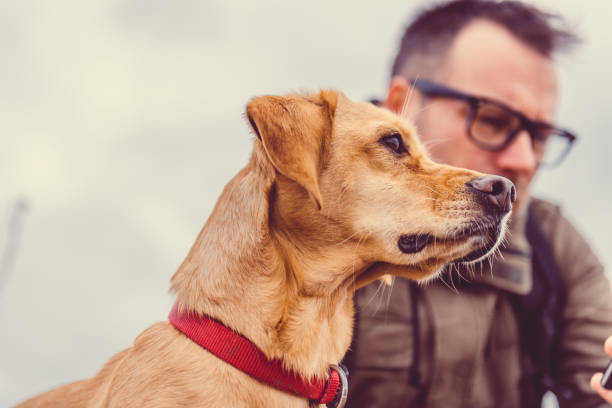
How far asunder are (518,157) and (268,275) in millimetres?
2291

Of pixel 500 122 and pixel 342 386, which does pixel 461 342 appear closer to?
pixel 500 122

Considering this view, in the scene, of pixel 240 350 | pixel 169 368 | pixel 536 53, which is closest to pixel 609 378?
pixel 240 350

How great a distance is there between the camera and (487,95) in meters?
3.55

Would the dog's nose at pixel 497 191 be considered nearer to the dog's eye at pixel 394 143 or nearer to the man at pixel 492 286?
the dog's eye at pixel 394 143

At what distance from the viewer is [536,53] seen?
390cm

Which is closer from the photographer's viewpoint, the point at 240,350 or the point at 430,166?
the point at 240,350

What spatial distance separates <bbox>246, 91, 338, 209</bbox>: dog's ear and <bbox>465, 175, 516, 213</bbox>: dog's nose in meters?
0.58

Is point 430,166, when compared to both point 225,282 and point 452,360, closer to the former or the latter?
point 225,282

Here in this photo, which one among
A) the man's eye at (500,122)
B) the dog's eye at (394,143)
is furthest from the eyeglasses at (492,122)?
the dog's eye at (394,143)

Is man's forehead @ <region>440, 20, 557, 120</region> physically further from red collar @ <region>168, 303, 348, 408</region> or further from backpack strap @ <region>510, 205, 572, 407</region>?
red collar @ <region>168, 303, 348, 408</region>

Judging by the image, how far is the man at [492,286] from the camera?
129 inches

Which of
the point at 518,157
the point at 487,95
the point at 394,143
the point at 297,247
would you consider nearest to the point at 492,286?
the point at 518,157

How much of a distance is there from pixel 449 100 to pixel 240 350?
2453mm

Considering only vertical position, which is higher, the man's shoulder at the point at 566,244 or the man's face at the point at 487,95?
the man's face at the point at 487,95
